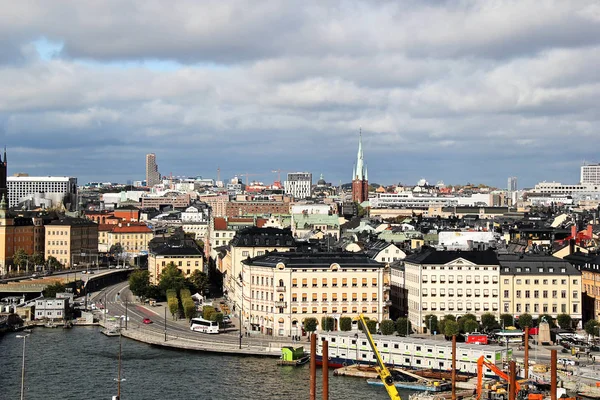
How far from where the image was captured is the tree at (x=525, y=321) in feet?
220

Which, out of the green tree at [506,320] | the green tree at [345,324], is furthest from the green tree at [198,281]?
the green tree at [506,320]

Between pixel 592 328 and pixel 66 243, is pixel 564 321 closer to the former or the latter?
pixel 592 328

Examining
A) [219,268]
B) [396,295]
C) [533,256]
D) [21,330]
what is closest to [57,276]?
[219,268]

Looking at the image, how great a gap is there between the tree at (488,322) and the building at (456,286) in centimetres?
216

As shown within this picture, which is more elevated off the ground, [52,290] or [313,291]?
[313,291]

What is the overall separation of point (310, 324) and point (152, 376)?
12853mm

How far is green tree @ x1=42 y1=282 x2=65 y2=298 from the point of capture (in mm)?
88562

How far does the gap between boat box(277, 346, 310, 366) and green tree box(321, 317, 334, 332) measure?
5.86m

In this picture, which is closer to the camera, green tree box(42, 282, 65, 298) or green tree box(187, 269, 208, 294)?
green tree box(42, 282, 65, 298)

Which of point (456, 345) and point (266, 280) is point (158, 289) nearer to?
point (266, 280)

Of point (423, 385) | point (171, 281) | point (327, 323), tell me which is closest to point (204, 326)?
point (327, 323)

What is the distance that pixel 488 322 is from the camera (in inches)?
2625

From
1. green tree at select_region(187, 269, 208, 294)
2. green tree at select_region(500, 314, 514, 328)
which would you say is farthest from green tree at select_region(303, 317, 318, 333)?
green tree at select_region(187, 269, 208, 294)

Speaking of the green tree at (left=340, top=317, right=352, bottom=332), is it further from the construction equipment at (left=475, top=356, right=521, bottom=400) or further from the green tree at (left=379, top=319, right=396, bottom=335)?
the construction equipment at (left=475, top=356, right=521, bottom=400)
